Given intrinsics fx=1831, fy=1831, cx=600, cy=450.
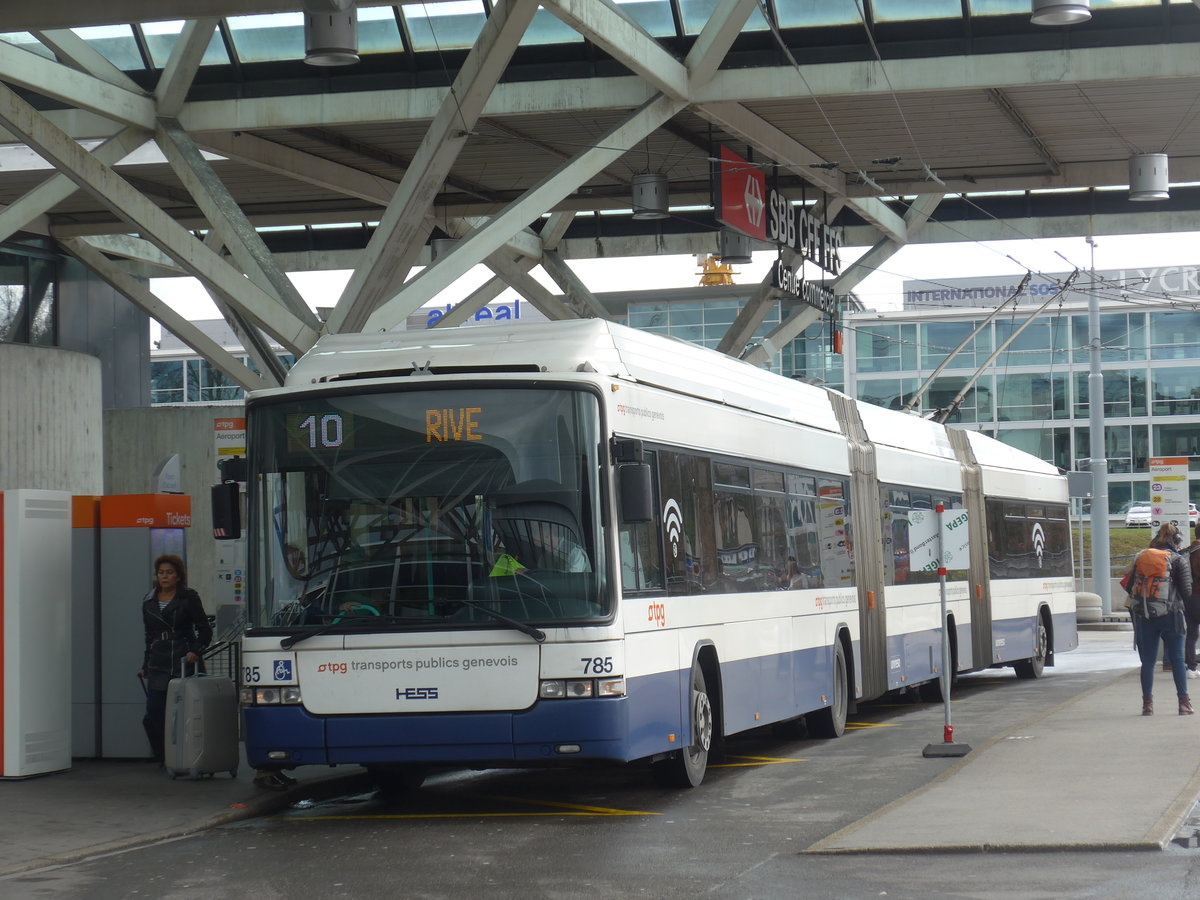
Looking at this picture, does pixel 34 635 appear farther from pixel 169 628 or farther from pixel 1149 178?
pixel 1149 178

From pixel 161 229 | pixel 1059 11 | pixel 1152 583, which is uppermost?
pixel 1059 11

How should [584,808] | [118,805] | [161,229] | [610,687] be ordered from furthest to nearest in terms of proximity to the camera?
1. [161,229]
2. [118,805]
3. [584,808]
4. [610,687]

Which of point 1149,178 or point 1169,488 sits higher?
point 1149,178

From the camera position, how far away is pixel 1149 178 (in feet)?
73.5

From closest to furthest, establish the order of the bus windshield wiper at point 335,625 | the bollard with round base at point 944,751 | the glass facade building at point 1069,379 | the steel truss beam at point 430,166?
the bus windshield wiper at point 335,625 → the bollard with round base at point 944,751 → the steel truss beam at point 430,166 → the glass facade building at point 1069,379

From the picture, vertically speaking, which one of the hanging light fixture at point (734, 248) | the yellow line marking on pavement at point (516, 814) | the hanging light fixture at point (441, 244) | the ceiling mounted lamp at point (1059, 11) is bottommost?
the yellow line marking on pavement at point (516, 814)

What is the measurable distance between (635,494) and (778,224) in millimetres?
12055

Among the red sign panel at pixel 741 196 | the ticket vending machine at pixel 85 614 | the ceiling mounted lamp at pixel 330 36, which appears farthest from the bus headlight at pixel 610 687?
the red sign panel at pixel 741 196

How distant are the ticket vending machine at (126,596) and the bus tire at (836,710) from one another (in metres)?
5.70

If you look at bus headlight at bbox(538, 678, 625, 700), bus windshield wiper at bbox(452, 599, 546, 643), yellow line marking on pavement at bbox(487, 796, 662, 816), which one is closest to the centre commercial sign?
yellow line marking on pavement at bbox(487, 796, 662, 816)

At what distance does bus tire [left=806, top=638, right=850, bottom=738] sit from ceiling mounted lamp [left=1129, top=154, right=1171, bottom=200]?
28.8 ft

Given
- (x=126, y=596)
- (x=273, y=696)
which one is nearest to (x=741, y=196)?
(x=126, y=596)

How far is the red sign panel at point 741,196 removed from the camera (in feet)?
67.4

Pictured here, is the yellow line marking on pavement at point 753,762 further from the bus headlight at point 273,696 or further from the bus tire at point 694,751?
the bus headlight at point 273,696
